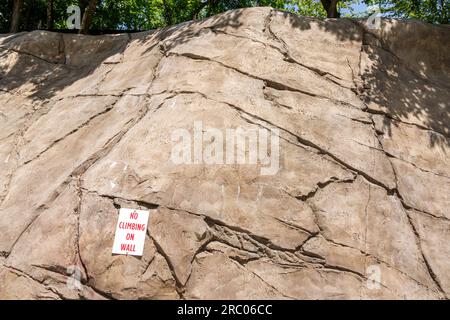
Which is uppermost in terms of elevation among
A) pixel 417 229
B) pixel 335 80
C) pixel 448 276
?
pixel 335 80

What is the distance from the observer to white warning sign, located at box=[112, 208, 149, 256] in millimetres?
5402

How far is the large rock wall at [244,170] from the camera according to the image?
5.43 m

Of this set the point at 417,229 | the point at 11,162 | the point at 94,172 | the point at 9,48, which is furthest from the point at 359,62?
the point at 9,48

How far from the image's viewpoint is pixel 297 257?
18.3ft

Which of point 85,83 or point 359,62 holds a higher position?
point 359,62

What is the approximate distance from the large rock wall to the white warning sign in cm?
9

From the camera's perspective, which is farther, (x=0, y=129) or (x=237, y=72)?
(x=0, y=129)

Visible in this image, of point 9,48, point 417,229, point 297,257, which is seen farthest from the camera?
point 9,48

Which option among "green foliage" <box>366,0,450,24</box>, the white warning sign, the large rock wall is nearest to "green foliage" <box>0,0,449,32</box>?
"green foliage" <box>366,0,450,24</box>

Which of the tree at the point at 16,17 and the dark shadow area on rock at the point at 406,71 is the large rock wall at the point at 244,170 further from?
the tree at the point at 16,17

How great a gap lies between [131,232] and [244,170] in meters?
1.69

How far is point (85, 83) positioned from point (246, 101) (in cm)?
352

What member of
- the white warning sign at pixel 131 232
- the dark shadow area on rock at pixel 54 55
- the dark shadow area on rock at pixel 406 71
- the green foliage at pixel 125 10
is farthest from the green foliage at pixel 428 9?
the white warning sign at pixel 131 232

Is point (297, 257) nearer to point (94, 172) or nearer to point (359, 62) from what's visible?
point (94, 172)
